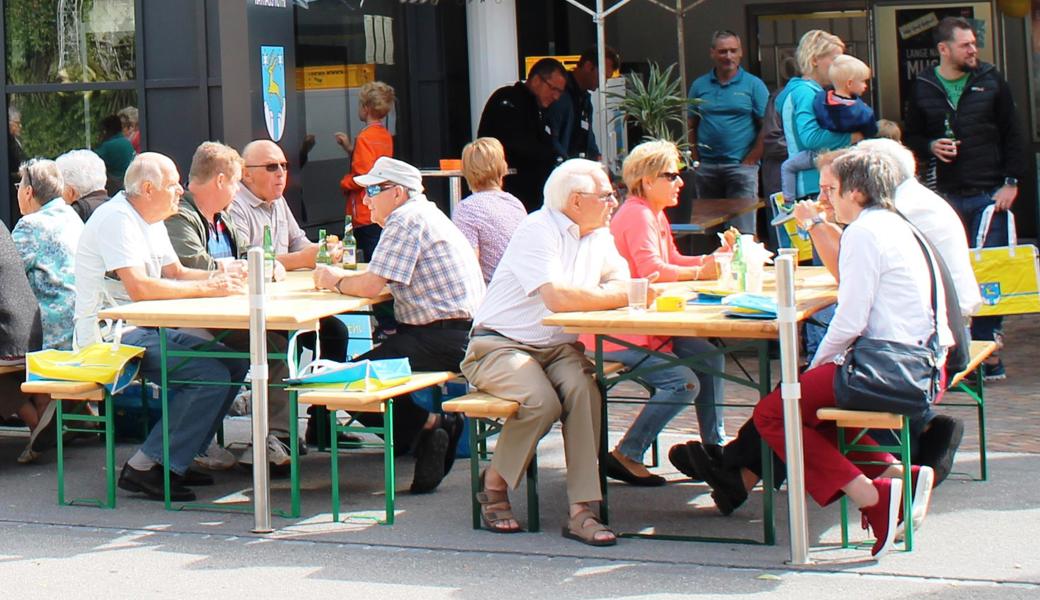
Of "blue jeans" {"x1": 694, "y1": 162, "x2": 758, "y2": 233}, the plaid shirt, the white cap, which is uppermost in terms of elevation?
"blue jeans" {"x1": 694, "y1": 162, "x2": 758, "y2": 233}

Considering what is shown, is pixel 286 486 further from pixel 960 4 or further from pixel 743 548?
pixel 960 4

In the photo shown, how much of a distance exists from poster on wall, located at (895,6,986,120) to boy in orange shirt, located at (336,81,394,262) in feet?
19.0

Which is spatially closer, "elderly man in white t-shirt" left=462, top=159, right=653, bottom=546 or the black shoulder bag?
the black shoulder bag

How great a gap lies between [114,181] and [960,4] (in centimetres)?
802

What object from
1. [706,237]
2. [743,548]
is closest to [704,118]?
[706,237]

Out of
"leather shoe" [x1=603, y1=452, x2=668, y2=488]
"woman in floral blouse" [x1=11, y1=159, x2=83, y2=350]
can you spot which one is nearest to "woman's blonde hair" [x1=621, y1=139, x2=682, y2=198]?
"leather shoe" [x1=603, y1=452, x2=668, y2=488]

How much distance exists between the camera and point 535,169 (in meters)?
10.6

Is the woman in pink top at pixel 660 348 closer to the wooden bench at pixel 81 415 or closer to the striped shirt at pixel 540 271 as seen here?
the striped shirt at pixel 540 271

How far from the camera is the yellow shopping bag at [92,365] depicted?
642cm

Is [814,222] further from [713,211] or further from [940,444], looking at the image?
[713,211]

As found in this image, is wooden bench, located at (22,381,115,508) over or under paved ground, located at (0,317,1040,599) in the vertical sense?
over

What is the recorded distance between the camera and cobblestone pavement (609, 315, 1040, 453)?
7379mm

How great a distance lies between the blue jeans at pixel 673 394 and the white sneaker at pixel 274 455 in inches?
59.5

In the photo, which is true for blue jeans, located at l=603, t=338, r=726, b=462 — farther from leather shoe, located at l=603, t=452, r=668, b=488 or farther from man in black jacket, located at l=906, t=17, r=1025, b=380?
man in black jacket, located at l=906, t=17, r=1025, b=380
